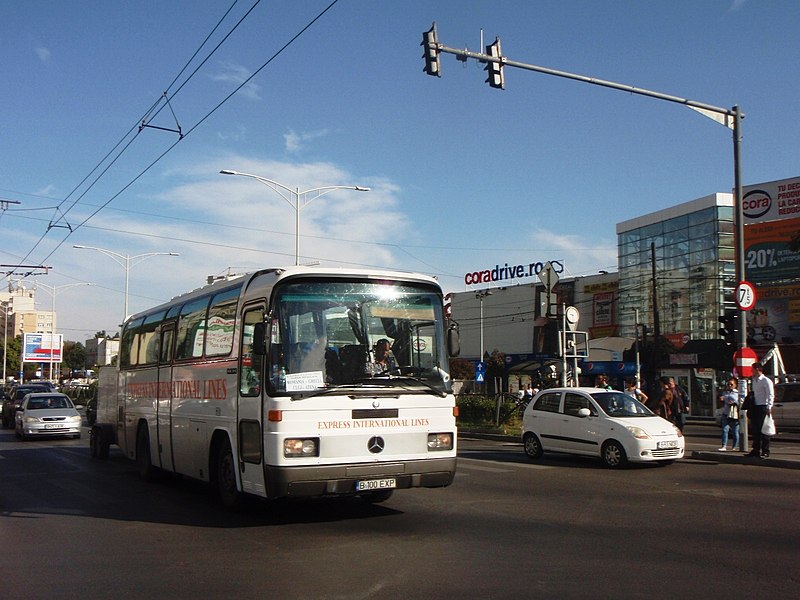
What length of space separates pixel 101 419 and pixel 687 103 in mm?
14674

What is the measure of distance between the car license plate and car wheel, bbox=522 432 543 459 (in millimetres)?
9077

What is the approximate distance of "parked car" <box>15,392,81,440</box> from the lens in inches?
976

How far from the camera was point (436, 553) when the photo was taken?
26.0 feet

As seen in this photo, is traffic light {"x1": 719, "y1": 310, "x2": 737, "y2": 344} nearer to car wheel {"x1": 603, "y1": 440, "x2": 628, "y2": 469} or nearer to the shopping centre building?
car wheel {"x1": 603, "y1": 440, "x2": 628, "y2": 469}

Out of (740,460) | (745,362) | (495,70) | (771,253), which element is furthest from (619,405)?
(771,253)

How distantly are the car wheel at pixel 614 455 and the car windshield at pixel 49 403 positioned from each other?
58.3ft

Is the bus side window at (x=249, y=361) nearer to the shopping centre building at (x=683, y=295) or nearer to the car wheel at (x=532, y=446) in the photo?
the car wheel at (x=532, y=446)

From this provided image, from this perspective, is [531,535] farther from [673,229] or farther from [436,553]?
[673,229]

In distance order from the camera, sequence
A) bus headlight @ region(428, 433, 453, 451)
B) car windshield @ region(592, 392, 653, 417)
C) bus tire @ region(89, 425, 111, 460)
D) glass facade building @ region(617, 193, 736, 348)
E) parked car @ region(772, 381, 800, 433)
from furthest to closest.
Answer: glass facade building @ region(617, 193, 736, 348), parked car @ region(772, 381, 800, 433), bus tire @ region(89, 425, 111, 460), car windshield @ region(592, 392, 653, 417), bus headlight @ region(428, 433, 453, 451)

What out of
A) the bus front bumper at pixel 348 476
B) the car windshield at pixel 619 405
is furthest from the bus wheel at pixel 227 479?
Answer: the car windshield at pixel 619 405

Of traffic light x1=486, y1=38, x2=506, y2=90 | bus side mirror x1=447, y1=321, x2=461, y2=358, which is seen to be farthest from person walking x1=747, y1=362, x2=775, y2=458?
bus side mirror x1=447, y1=321, x2=461, y2=358

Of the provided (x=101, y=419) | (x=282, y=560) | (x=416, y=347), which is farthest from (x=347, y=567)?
(x=101, y=419)

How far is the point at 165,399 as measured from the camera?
1329 cm

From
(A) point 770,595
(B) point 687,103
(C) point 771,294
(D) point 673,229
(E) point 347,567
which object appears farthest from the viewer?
(D) point 673,229
